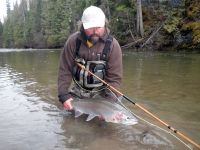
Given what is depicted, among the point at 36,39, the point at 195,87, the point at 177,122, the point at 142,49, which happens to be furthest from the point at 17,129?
the point at 36,39

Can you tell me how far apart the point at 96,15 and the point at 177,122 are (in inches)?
88.5

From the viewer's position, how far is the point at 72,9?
52906mm

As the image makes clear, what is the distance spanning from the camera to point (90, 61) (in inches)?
215

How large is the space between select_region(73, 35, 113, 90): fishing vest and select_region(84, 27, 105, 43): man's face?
0.80 feet

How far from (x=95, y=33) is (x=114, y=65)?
0.74 m

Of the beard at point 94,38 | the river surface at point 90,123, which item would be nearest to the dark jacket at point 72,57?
the beard at point 94,38

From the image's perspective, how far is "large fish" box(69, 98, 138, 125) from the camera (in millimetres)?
4959

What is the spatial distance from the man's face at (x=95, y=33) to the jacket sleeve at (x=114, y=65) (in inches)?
14.4

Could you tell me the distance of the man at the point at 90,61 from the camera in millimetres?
5277

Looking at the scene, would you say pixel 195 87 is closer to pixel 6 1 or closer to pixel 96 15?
pixel 96 15

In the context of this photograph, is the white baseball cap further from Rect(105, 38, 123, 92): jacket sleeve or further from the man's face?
Rect(105, 38, 123, 92): jacket sleeve

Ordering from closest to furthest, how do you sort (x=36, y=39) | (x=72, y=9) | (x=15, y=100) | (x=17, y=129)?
(x=17, y=129), (x=15, y=100), (x=72, y=9), (x=36, y=39)

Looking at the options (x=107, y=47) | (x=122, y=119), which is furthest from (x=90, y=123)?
(x=107, y=47)

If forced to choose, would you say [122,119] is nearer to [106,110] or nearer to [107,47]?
[106,110]
